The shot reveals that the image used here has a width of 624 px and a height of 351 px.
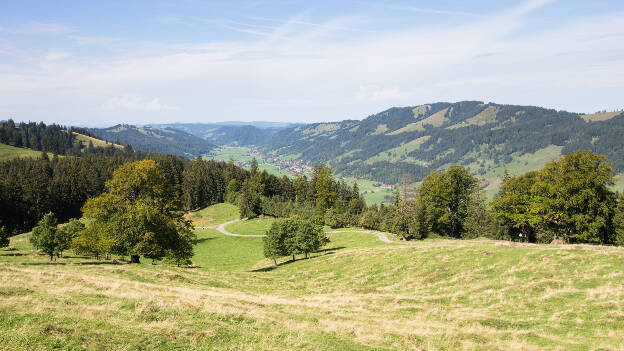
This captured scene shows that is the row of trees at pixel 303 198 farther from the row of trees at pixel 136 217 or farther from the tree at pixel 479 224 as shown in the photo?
the row of trees at pixel 136 217

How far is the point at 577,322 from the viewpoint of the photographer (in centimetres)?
2086

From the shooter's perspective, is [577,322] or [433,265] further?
[433,265]

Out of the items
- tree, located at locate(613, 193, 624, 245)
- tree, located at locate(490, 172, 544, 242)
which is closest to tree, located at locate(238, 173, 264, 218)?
tree, located at locate(490, 172, 544, 242)

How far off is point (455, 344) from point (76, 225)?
208ft

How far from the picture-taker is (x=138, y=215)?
36500mm

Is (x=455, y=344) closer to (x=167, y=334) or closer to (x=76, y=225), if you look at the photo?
(x=167, y=334)

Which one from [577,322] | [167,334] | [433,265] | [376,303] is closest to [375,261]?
[433,265]

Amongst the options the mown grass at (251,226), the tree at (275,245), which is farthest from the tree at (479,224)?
the mown grass at (251,226)

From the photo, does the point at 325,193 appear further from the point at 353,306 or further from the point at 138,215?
the point at 353,306

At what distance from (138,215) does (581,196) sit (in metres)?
60.4

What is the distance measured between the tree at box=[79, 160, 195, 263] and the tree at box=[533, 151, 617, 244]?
55140mm

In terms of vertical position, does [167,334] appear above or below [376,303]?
above

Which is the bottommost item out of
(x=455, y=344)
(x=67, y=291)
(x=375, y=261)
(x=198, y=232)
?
(x=198, y=232)

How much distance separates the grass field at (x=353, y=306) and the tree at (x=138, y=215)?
466 centimetres
